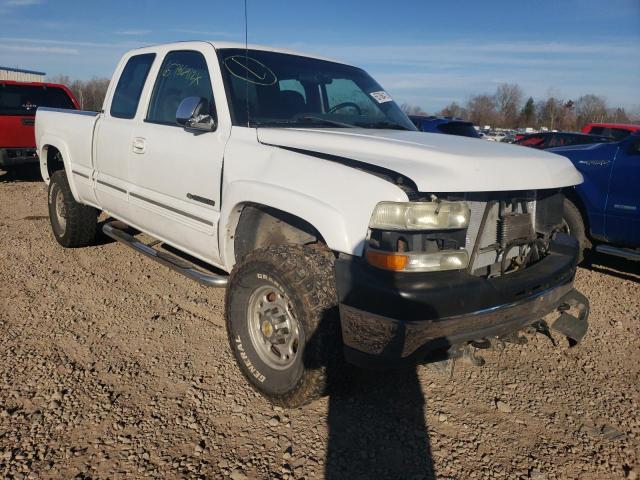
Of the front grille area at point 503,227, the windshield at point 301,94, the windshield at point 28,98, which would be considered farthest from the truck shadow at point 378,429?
the windshield at point 28,98

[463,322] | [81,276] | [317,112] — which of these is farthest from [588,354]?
[81,276]

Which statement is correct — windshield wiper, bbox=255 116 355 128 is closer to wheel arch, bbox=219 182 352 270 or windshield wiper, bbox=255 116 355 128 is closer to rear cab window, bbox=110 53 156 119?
wheel arch, bbox=219 182 352 270

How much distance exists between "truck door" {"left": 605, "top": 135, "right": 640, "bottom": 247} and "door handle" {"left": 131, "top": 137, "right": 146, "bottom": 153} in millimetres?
4628

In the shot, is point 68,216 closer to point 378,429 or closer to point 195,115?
point 195,115

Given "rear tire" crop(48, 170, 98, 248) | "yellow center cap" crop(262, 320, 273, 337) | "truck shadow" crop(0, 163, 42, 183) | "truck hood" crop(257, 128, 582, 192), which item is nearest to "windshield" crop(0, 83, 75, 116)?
"truck shadow" crop(0, 163, 42, 183)

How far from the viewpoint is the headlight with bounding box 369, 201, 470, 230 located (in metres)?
2.43

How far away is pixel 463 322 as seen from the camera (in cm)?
247

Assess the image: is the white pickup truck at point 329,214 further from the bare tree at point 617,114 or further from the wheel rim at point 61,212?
the bare tree at point 617,114

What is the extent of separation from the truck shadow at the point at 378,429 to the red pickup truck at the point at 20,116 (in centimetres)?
935

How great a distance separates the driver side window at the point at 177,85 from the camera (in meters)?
3.83

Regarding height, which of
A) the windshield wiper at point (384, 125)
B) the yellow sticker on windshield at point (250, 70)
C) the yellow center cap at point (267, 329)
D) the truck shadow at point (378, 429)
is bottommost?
the truck shadow at point (378, 429)

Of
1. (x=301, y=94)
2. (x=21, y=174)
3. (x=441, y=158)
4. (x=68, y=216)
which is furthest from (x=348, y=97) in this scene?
(x=21, y=174)

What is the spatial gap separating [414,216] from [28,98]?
35.0 feet

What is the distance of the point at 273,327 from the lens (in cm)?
299
